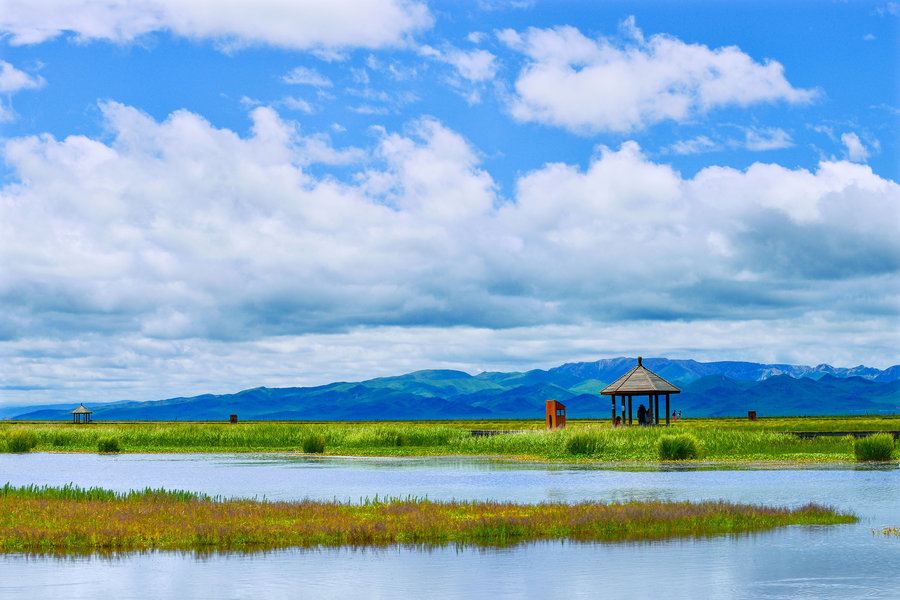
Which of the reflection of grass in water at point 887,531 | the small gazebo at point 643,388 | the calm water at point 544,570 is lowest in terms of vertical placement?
the calm water at point 544,570

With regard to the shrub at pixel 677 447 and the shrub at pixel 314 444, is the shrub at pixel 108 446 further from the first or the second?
the shrub at pixel 677 447

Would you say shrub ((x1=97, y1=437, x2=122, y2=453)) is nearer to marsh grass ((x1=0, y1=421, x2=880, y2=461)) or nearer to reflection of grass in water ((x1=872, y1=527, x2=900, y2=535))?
marsh grass ((x1=0, y1=421, x2=880, y2=461))

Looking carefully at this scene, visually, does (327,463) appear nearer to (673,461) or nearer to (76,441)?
(673,461)

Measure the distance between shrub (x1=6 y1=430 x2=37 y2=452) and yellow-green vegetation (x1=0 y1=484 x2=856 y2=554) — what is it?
58.6 m

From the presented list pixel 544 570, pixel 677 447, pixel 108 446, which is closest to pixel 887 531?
pixel 544 570

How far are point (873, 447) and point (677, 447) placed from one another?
1041 centimetres

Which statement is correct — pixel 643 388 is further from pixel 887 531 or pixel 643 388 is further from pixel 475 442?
pixel 887 531

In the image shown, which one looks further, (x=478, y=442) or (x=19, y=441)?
(x=19, y=441)

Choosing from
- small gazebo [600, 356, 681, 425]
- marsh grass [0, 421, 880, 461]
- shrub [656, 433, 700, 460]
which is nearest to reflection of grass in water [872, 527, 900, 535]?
marsh grass [0, 421, 880, 461]

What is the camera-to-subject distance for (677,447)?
56312 mm

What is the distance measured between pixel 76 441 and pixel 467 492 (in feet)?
218

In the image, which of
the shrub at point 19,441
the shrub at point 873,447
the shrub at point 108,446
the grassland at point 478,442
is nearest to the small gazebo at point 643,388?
the grassland at point 478,442

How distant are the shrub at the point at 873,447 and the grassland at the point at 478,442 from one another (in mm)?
1408

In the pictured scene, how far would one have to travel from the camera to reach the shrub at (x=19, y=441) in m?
84.4
